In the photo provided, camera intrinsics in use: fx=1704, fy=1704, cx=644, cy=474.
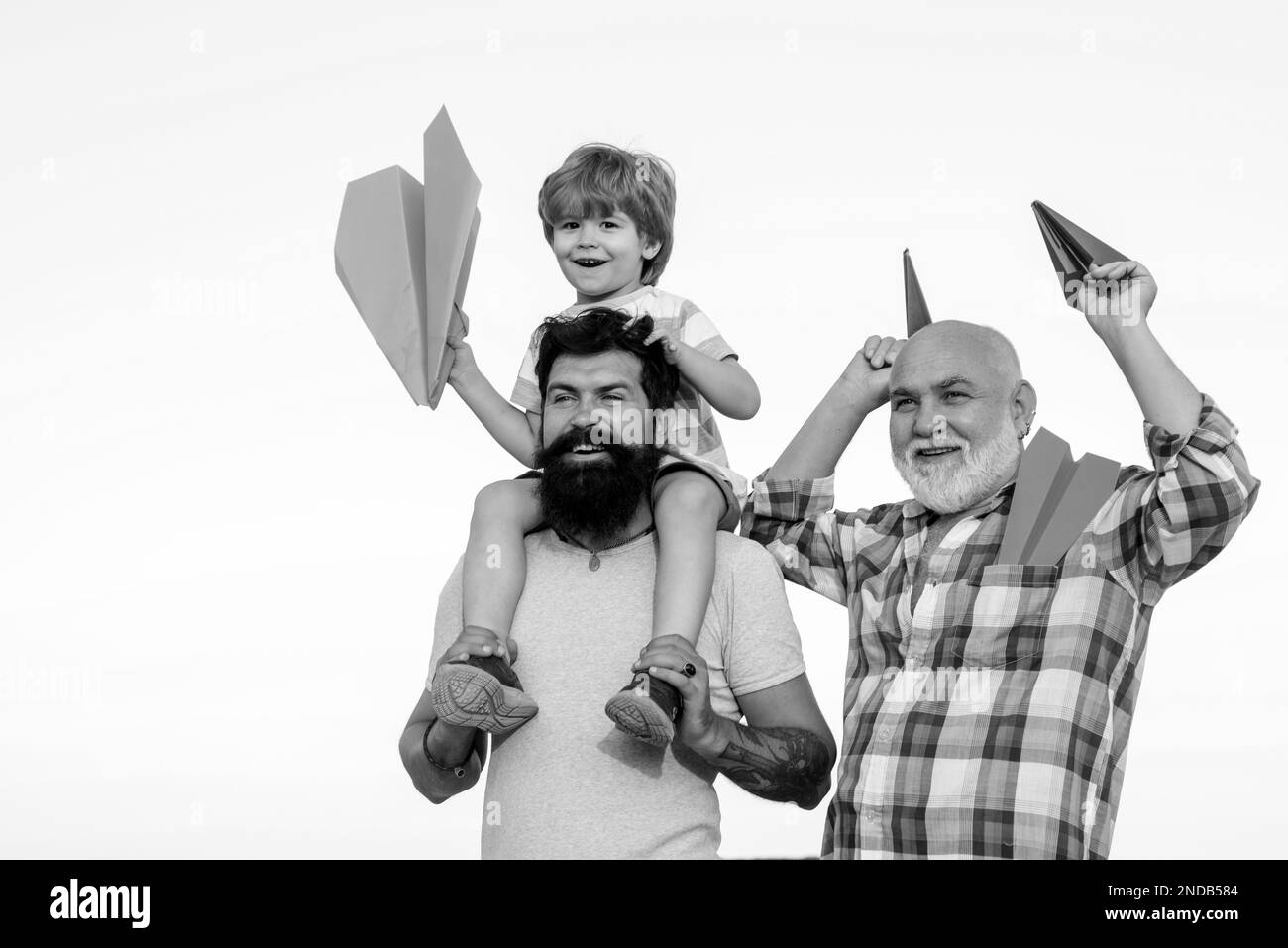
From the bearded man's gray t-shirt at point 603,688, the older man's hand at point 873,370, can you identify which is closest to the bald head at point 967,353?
the older man's hand at point 873,370

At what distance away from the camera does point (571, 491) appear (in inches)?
184

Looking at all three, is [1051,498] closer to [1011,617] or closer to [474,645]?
[1011,617]

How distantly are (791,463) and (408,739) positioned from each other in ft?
4.65

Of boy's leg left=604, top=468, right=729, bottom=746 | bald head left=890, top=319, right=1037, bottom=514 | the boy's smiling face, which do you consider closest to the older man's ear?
bald head left=890, top=319, right=1037, bottom=514

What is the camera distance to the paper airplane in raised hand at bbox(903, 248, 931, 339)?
5277mm

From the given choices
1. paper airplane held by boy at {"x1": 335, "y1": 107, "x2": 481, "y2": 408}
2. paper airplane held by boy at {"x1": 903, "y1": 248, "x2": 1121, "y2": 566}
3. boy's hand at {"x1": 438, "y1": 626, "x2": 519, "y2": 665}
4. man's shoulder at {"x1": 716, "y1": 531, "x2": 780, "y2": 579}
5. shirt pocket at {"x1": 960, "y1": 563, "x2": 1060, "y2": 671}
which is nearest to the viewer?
boy's hand at {"x1": 438, "y1": 626, "x2": 519, "y2": 665}

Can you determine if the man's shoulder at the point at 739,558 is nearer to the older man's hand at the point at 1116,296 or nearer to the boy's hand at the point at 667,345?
the boy's hand at the point at 667,345

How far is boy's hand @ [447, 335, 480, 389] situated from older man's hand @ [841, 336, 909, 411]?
Answer: 44.3 inches

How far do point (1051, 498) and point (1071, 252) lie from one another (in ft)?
2.39

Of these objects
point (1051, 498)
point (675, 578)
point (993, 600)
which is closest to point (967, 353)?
point (1051, 498)

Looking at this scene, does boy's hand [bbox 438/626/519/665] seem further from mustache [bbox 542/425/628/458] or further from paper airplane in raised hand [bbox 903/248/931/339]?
paper airplane in raised hand [bbox 903/248/931/339]

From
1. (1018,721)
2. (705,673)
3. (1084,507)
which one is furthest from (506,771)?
(1084,507)

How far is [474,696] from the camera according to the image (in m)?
4.08
